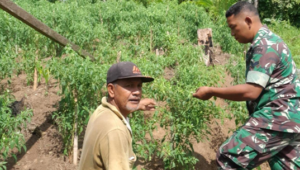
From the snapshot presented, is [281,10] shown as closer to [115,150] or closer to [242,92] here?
[242,92]

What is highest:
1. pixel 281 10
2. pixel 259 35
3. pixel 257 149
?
pixel 281 10

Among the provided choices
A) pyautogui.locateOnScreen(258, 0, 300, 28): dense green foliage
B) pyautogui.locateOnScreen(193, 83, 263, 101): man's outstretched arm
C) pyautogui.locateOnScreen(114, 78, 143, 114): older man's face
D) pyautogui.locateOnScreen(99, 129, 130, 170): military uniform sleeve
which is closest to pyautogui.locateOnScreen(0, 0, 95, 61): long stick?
pyautogui.locateOnScreen(193, 83, 263, 101): man's outstretched arm

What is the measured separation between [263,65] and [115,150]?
170cm

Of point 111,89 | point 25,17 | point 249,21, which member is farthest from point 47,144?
point 249,21

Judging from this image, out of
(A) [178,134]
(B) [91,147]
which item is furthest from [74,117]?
(B) [91,147]

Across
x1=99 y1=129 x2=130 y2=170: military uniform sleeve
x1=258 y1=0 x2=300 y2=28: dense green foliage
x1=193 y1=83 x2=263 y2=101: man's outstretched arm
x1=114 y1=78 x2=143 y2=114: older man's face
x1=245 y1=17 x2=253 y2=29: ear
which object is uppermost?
x1=258 y1=0 x2=300 y2=28: dense green foliage

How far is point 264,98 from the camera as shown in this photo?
3168mm

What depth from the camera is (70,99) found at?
4305mm

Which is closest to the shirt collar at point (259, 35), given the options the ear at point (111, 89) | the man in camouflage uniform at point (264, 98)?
the man in camouflage uniform at point (264, 98)

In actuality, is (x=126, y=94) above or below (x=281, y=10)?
below

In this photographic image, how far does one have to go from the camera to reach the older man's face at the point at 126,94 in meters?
2.20

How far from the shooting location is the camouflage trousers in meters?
3.12

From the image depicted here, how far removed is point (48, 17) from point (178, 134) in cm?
478

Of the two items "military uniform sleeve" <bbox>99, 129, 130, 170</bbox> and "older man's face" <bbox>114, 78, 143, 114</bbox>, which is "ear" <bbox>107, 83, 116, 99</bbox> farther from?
"military uniform sleeve" <bbox>99, 129, 130, 170</bbox>
